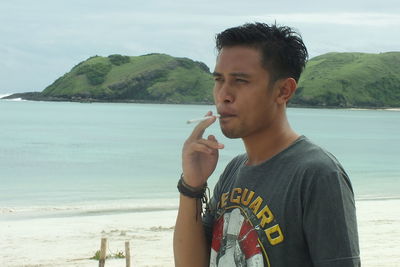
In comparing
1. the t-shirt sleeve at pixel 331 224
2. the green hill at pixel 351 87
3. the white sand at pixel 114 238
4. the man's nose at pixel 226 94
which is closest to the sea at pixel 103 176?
the white sand at pixel 114 238

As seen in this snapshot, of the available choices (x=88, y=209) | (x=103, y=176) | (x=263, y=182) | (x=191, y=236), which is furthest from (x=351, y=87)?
(x=263, y=182)

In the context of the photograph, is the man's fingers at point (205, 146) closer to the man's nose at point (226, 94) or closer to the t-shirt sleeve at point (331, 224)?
the man's nose at point (226, 94)

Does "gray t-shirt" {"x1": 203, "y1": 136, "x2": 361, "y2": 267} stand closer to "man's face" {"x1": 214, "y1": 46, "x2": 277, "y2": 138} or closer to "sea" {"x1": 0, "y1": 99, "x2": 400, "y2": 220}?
"man's face" {"x1": 214, "y1": 46, "x2": 277, "y2": 138}

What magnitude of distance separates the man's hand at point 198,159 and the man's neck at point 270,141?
14 cm

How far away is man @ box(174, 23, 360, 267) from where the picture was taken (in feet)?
6.89

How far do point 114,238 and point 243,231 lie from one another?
1362cm

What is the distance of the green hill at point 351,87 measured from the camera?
615 ft

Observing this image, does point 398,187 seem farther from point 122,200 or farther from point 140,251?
point 140,251

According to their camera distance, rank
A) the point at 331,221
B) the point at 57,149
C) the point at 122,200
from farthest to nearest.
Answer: the point at 57,149, the point at 122,200, the point at 331,221

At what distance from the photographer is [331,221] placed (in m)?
2.08

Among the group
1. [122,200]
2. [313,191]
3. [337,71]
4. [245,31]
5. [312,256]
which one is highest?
[337,71]

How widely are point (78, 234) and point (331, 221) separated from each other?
15096 mm

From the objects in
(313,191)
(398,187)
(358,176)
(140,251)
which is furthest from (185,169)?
(358,176)

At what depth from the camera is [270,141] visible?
240 cm
